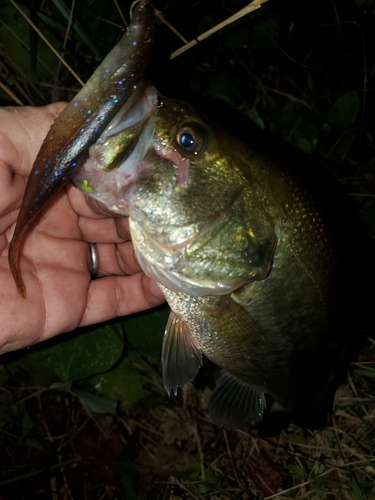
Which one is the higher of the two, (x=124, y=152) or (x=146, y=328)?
(x=124, y=152)

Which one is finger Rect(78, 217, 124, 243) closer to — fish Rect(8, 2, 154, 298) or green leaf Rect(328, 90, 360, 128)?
fish Rect(8, 2, 154, 298)

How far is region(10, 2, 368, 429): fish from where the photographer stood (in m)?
1.62

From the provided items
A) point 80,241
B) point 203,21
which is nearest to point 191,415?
point 80,241

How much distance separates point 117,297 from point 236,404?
3.31 feet

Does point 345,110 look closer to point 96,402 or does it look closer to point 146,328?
point 146,328

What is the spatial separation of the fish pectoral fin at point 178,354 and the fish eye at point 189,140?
903 mm

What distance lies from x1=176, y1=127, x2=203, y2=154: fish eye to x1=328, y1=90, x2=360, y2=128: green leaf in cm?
227

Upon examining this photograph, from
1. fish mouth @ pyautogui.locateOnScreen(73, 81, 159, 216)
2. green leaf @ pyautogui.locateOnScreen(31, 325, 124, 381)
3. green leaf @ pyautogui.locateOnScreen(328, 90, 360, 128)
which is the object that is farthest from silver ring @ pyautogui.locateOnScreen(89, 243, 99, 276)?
green leaf @ pyautogui.locateOnScreen(328, 90, 360, 128)

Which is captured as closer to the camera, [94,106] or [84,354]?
[94,106]

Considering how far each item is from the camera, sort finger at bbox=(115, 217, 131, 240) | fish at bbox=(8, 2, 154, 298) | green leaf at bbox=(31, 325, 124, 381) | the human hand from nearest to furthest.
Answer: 1. fish at bbox=(8, 2, 154, 298)
2. the human hand
3. finger at bbox=(115, 217, 131, 240)
4. green leaf at bbox=(31, 325, 124, 381)

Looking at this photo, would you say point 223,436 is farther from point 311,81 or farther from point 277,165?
point 311,81

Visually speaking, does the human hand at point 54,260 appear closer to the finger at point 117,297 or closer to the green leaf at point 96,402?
the finger at point 117,297

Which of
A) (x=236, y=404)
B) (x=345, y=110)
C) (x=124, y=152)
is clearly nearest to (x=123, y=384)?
(x=236, y=404)

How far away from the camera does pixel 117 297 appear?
2.71 m
